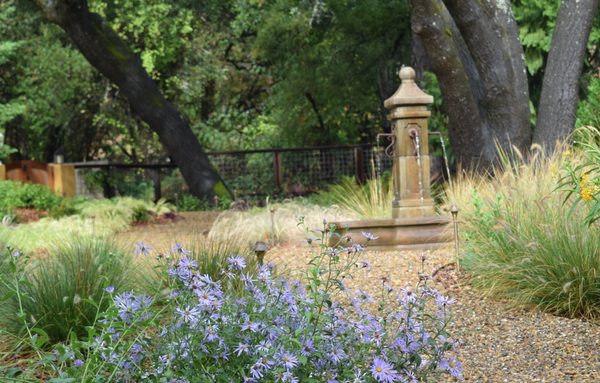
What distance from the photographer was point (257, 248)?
14.5 ft

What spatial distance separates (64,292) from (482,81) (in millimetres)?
6821

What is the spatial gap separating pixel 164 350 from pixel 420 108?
571cm

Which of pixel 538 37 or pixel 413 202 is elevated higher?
pixel 538 37

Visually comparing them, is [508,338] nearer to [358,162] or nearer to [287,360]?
[287,360]

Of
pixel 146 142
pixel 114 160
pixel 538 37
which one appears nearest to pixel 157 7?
pixel 146 142

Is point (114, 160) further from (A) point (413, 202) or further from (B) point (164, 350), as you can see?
(B) point (164, 350)

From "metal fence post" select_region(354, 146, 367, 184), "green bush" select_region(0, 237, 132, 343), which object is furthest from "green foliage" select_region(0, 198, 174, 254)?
"metal fence post" select_region(354, 146, 367, 184)

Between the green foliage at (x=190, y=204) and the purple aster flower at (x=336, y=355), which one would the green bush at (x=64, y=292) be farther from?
the green foliage at (x=190, y=204)

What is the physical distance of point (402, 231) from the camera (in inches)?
313

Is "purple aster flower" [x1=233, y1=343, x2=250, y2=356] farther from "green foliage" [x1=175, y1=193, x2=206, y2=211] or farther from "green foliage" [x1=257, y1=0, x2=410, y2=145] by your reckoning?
"green foliage" [x1=175, y1=193, x2=206, y2=211]

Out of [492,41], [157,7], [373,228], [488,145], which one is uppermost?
[157,7]

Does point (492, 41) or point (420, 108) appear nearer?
point (420, 108)

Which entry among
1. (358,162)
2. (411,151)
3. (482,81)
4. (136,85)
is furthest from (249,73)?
(411,151)

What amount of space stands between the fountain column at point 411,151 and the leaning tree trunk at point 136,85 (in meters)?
7.03
